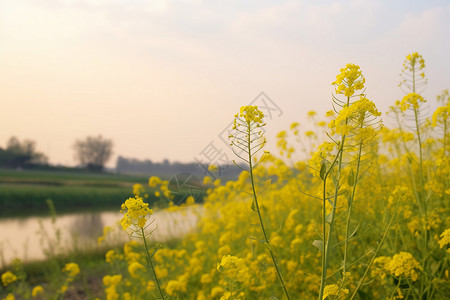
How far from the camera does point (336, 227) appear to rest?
2324 mm

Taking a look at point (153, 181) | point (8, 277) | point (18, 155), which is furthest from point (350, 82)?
point (18, 155)

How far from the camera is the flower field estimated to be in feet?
5.20

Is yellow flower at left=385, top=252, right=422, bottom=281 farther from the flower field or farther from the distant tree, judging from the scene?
the distant tree

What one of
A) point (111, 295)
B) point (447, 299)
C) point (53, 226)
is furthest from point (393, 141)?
point (53, 226)

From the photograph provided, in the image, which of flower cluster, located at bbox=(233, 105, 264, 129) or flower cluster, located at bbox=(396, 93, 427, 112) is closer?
flower cluster, located at bbox=(233, 105, 264, 129)

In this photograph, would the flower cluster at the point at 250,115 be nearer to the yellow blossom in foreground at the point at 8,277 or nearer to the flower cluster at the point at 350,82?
the flower cluster at the point at 350,82

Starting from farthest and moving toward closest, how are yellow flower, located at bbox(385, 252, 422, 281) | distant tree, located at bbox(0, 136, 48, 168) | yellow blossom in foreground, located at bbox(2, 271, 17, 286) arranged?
distant tree, located at bbox(0, 136, 48, 168), yellow blossom in foreground, located at bbox(2, 271, 17, 286), yellow flower, located at bbox(385, 252, 422, 281)

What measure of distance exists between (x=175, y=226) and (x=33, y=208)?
18801 mm

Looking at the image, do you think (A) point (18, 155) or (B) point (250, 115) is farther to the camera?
(A) point (18, 155)

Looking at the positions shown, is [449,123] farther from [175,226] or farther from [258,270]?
[175,226]

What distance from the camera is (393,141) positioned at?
4363 mm

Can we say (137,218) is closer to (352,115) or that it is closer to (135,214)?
(135,214)

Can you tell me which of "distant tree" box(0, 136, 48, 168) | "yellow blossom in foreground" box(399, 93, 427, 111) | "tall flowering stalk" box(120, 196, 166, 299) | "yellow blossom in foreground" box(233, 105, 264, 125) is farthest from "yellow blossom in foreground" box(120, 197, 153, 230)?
"distant tree" box(0, 136, 48, 168)

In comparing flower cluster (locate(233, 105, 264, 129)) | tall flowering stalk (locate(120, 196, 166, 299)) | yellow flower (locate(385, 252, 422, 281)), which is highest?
flower cluster (locate(233, 105, 264, 129))
